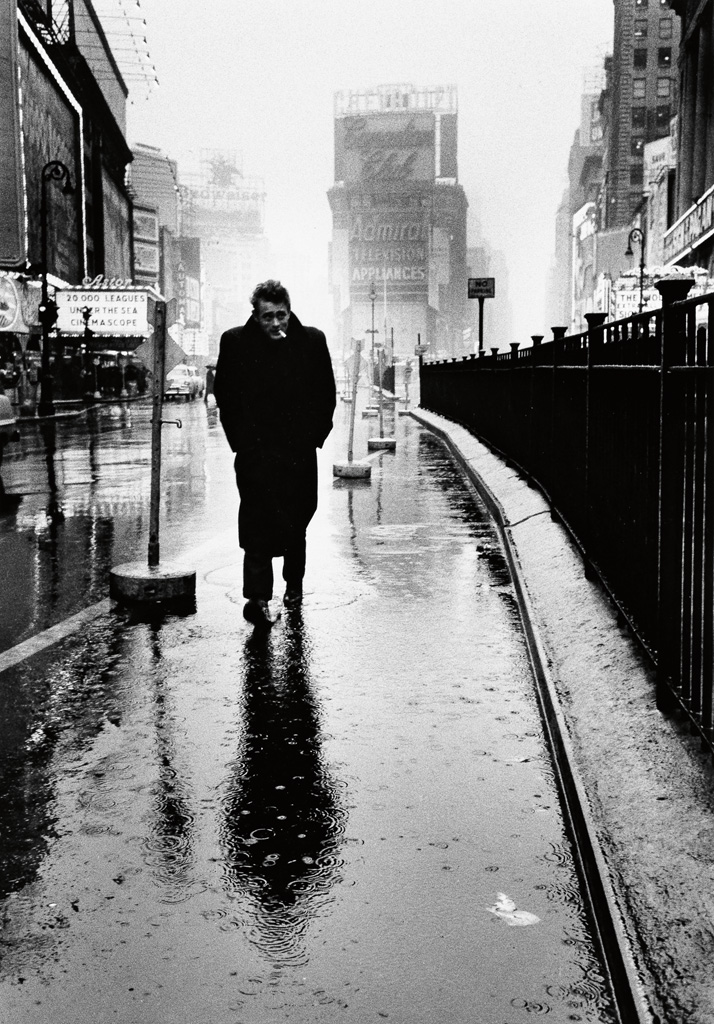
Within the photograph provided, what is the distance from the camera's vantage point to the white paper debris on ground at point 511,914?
3543 millimetres

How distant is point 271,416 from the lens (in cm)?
773

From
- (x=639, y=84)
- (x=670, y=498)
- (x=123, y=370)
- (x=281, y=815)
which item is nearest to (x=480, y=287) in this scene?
(x=670, y=498)

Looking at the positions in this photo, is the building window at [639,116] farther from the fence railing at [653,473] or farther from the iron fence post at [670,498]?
the iron fence post at [670,498]

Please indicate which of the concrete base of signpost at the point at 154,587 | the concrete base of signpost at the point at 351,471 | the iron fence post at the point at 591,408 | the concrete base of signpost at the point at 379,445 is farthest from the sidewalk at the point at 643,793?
the concrete base of signpost at the point at 379,445

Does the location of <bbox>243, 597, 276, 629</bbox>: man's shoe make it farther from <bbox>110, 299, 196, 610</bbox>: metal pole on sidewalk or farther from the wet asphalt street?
<bbox>110, 299, 196, 610</bbox>: metal pole on sidewalk

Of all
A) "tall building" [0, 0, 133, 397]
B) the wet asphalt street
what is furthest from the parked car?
the wet asphalt street

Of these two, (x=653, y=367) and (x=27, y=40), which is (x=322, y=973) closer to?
(x=653, y=367)

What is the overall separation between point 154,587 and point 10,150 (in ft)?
188

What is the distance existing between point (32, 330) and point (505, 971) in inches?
2186

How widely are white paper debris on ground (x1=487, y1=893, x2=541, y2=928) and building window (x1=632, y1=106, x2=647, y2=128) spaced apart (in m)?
125

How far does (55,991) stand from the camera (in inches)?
126

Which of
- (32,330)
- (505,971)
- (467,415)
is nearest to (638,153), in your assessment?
(32,330)

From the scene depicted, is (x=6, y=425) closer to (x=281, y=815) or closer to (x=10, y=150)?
(x=281, y=815)

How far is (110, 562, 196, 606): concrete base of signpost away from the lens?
8242 mm
